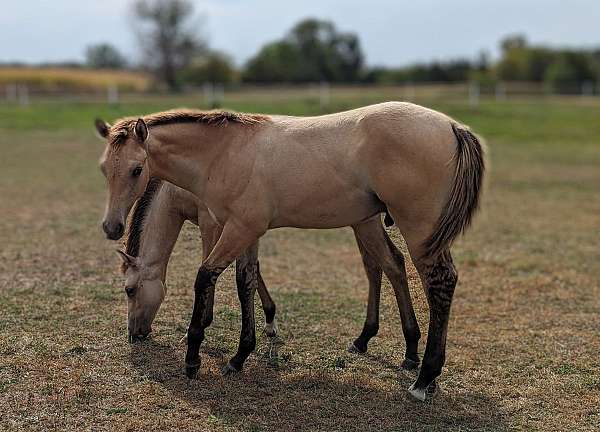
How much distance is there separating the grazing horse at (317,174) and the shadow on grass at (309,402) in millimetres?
185

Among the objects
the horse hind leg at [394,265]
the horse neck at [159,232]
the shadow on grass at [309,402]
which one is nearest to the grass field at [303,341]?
the shadow on grass at [309,402]

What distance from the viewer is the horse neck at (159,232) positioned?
575 centimetres

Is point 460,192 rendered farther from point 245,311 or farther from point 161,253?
point 161,253

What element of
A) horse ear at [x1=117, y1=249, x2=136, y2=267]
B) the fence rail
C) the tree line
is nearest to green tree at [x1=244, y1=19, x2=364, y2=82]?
the tree line

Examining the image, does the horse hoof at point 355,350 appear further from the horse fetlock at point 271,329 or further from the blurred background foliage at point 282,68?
the blurred background foliage at point 282,68

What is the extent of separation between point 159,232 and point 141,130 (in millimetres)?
1373

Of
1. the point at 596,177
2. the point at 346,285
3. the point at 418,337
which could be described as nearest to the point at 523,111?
the point at 596,177

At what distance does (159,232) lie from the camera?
5781 mm

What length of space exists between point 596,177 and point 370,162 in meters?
13.9

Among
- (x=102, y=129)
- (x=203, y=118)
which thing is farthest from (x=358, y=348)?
(x=102, y=129)

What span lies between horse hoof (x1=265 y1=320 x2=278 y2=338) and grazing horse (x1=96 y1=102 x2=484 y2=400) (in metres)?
0.95

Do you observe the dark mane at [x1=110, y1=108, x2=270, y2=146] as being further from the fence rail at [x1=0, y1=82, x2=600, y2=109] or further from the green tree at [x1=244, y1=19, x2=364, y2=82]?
the green tree at [x1=244, y1=19, x2=364, y2=82]

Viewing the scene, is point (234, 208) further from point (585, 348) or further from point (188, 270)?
point (585, 348)

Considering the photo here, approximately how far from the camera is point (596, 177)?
16.9m
